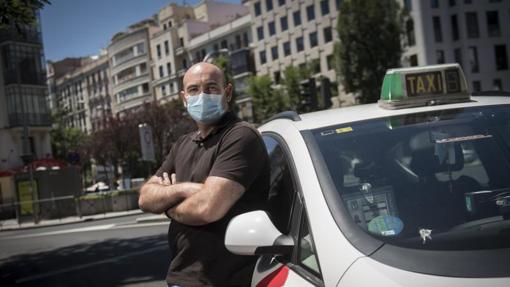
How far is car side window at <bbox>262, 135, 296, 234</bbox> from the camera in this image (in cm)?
250

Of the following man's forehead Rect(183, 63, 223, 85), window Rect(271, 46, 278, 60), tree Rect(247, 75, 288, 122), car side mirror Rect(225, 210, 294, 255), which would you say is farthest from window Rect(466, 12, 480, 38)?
car side mirror Rect(225, 210, 294, 255)

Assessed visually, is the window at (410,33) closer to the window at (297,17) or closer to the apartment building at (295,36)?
the apartment building at (295,36)

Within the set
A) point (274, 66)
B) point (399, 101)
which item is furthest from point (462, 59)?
point (399, 101)

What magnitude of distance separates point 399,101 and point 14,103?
4607cm

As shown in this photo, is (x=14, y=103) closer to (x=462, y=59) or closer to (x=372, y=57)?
(x=372, y=57)

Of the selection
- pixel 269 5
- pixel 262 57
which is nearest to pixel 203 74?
pixel 262 57

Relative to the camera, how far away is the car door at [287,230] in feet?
6.73

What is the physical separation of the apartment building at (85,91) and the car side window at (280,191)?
90.7 meters

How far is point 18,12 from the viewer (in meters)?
7.98

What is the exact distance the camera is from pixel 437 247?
1777mm

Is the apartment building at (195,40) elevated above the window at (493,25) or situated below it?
above

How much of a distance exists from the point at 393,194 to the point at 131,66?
86.3 meters

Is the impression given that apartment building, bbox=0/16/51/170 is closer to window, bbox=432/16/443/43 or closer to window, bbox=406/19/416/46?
window, bbox=406/19/416/46

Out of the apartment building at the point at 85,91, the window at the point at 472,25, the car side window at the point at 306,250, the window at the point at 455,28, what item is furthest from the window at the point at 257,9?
the car side window at the point at 306,250
